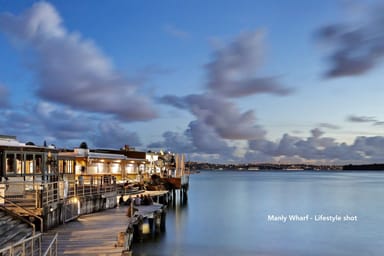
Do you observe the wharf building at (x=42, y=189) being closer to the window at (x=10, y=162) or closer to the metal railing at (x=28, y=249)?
the window at (x=10, y=162)

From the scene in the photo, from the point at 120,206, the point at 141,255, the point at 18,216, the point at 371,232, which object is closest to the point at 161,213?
the point at 120,206

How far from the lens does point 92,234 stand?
749 inches

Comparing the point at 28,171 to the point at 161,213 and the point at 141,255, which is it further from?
the point at 161,213

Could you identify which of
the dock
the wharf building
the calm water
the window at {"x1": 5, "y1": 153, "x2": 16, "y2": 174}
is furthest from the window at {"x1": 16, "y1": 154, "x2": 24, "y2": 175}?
the calm water

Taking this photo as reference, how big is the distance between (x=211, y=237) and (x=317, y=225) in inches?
559

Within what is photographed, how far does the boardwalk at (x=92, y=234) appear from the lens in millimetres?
15898

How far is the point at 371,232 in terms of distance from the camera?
3906cm

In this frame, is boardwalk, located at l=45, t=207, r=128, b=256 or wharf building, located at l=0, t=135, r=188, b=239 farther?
wharf building, located at l=0, t=135, r=188, b=239

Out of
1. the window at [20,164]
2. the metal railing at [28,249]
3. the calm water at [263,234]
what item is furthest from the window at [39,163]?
the metal railing at [28,249]

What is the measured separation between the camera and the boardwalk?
15898 mm

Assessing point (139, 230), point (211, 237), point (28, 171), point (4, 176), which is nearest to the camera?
point (4, 176)

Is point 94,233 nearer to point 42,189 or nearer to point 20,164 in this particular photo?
point 42,189

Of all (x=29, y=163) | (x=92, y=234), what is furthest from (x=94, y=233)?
(x=29, y=163)

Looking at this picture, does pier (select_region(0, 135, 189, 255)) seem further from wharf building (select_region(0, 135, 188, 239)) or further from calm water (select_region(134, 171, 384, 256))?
calm water (select_region(134, 171, 384, 256))
